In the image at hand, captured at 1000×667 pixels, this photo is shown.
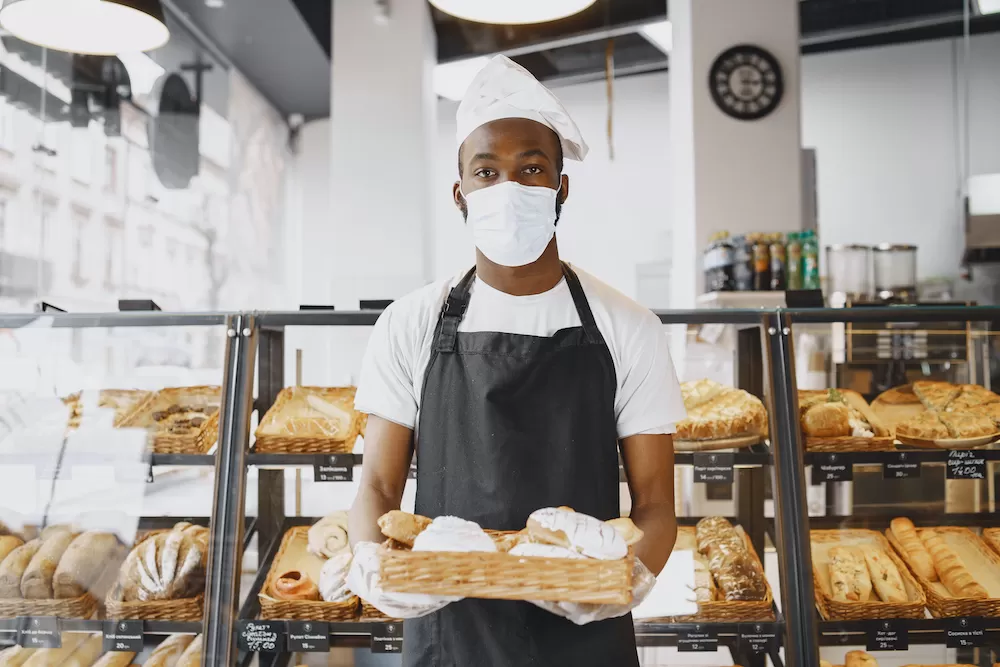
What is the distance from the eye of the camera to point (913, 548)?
244 centimetres

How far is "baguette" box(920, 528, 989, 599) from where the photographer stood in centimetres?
230

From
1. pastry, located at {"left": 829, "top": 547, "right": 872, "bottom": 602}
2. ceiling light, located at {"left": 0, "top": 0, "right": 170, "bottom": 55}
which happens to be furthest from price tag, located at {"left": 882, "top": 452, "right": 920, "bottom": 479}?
ceiling light, located at {"left": 0, "top": 0, "right": 170, "bottom": 55}

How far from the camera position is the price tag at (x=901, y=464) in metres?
2.27

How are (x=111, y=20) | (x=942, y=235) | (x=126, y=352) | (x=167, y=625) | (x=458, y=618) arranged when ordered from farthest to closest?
1. (x=942, y=235)
2. (x=111, y=20)
3. (x=126, y=352)
4. (x=167, y=625)
5. (x=458, y=618)

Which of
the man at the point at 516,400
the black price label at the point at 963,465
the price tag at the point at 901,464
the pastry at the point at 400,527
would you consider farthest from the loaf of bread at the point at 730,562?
the pastry at the point at 400,527

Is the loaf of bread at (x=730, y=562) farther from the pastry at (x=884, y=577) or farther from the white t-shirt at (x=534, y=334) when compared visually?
the white t-shirt at (x=534, y=334)

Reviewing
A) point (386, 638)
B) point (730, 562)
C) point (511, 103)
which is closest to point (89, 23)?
point (511, 103)

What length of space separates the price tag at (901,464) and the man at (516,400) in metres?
1.00

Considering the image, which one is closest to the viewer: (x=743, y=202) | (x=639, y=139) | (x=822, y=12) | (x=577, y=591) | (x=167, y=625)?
(x=577, y=591)

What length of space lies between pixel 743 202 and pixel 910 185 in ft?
8.59

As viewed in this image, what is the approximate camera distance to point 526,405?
1.61m

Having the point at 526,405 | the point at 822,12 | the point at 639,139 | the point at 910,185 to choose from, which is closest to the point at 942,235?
the point at 910,185

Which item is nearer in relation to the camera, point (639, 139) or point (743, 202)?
point (743, 202)

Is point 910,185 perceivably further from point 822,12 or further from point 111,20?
point 111,20
